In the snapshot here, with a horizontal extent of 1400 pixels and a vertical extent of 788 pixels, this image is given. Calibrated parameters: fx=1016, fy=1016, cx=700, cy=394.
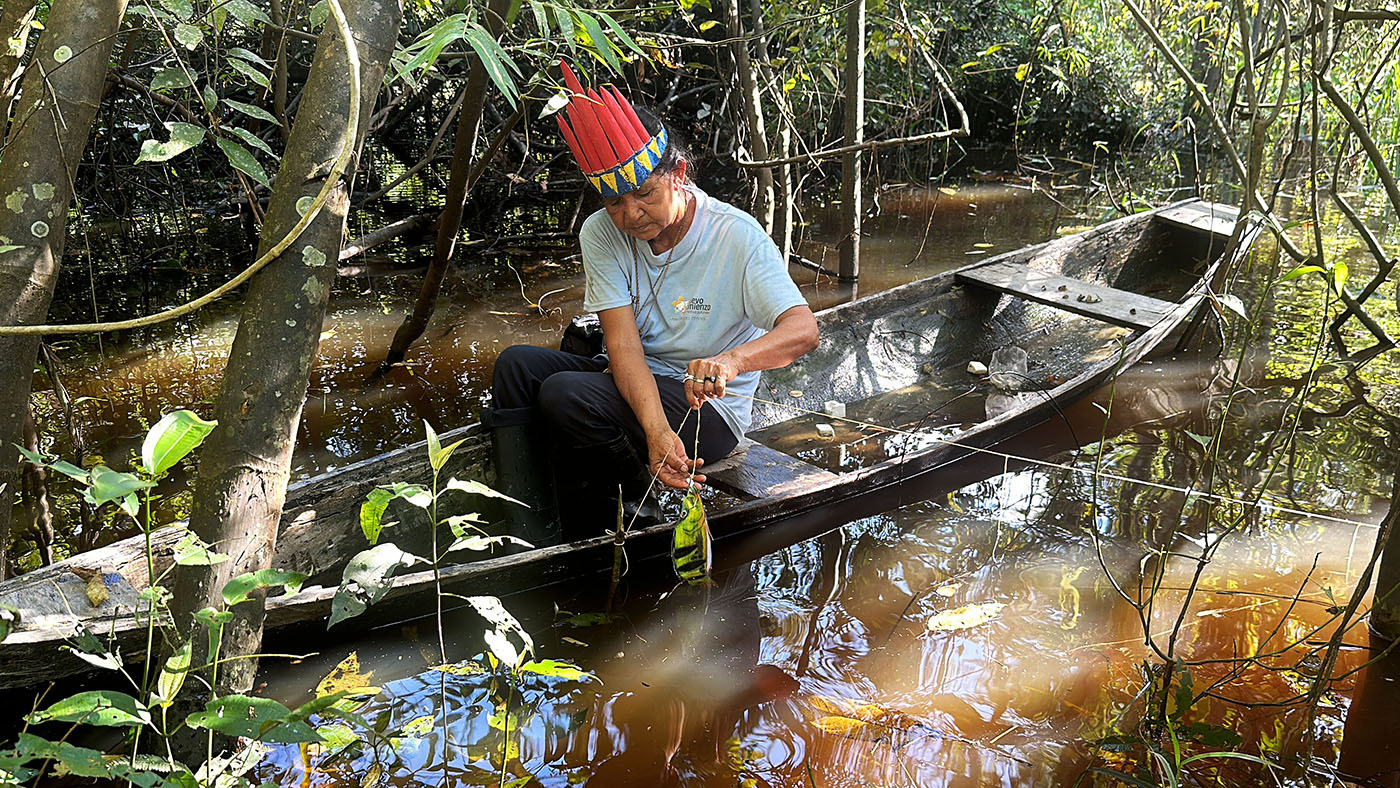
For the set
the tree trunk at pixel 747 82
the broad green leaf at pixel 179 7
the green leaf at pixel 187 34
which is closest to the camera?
the green leaf at pixel 187 34

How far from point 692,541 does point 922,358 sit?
2.48m

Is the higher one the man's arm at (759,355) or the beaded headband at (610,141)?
the beaded headband at (610,141)

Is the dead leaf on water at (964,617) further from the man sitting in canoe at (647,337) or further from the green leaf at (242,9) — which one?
the green leaf at (242,9)

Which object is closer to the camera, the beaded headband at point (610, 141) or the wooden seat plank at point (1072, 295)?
the beaded headband at point (610, 141)

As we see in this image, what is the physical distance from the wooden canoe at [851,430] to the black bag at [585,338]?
449 mm

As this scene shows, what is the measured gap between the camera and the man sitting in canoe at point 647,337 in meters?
2.78

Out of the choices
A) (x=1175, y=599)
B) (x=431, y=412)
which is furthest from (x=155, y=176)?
(x=1175, y=599)

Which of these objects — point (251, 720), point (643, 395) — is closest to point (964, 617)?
point (643, 395)

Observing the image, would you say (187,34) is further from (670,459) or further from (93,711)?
(670,459)

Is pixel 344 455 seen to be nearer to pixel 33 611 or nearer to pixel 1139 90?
pixel 33 611

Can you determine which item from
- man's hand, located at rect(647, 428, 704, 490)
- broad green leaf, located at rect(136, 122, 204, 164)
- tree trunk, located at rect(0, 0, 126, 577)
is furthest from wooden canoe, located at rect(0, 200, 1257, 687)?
broad green leaf, located at rect(136, 122, 204, 164)

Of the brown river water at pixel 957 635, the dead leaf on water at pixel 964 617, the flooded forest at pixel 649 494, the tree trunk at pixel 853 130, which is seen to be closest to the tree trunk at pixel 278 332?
the flooded forest at pixel 649 494

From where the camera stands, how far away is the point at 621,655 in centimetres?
299

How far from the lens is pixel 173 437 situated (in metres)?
1.61
